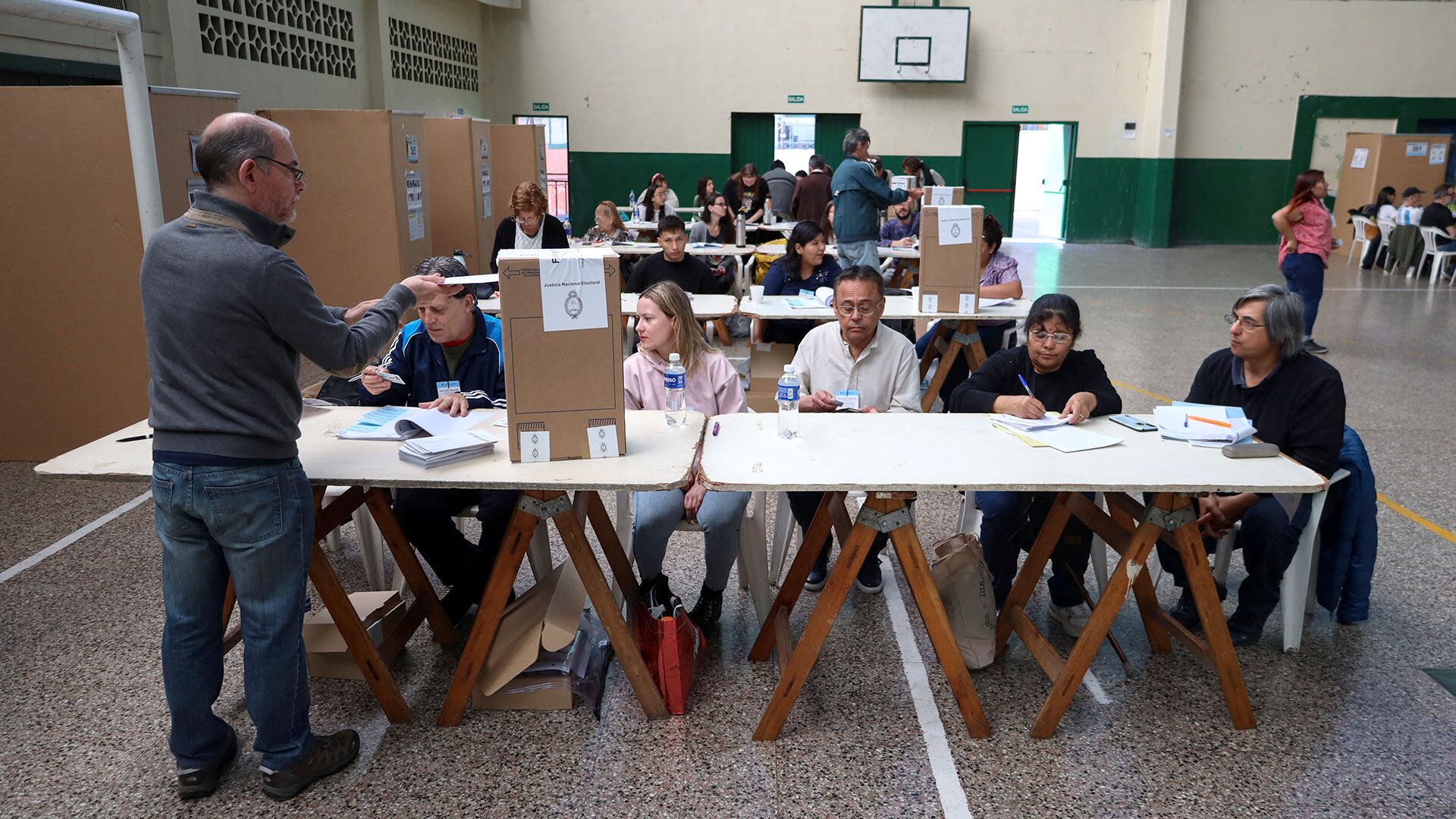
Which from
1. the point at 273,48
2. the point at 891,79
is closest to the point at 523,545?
the point at 273,48

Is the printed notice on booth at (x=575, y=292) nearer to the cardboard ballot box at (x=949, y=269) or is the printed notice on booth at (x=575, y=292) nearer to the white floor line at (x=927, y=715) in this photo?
the white floor line at (x=927, y=715)

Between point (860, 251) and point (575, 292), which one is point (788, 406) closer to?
point (575, 292)

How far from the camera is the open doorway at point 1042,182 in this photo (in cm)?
1670

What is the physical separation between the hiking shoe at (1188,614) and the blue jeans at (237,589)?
2688 millimetres

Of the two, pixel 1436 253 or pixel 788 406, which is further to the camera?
pixel 1436 253

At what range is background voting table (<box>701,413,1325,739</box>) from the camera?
2430mm

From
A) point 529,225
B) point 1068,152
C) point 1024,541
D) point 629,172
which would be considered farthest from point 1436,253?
point 1024,541

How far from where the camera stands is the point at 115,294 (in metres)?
4.79

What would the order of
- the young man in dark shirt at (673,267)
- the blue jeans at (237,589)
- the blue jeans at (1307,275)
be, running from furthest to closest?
the blue jeans at (1307,275) < the young man in dark shirt at (673,267) < the blue jeans at (237,589)

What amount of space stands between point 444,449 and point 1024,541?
1.88m

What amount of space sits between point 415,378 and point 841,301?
5.07ft

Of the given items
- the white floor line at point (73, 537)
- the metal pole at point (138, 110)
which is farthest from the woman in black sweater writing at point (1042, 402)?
the white floor line at point (73, 537)

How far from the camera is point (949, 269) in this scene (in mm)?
5250

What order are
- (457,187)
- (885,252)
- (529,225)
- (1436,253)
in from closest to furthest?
(529,225) → (885,252) → (457,187) → (1436,253)
